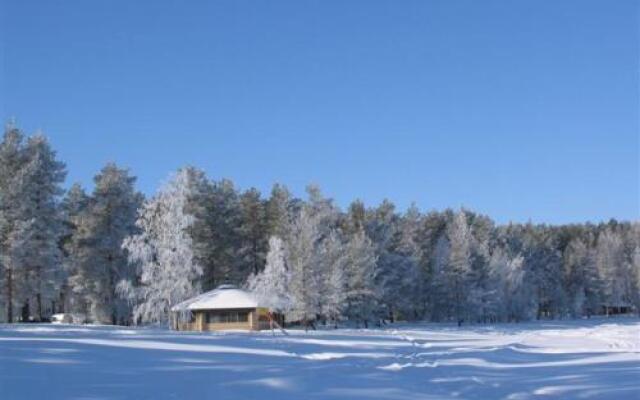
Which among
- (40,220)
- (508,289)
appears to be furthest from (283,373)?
(508,289)

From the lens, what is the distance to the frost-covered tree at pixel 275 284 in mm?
56812

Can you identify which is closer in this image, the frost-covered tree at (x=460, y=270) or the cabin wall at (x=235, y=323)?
the cabin wall at (x=235, y=323)

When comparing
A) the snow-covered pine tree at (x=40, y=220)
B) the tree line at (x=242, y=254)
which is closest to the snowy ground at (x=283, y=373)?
the tree line at (x=242, y=254)

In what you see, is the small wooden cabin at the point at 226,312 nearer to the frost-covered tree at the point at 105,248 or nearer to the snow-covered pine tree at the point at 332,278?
the snow-covered pine tree at the point at 332,278

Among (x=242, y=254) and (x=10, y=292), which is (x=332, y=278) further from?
(x=10, y=292)

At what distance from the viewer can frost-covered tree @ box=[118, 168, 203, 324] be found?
49969 mm

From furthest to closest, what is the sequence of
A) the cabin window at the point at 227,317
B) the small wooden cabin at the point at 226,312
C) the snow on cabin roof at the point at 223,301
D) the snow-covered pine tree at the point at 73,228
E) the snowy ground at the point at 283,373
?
the snow-covered pine tree at the point at 73,228 → the cabin window at the point at 227,317 → the small wooden cabin at the point at 226,312 → the snow on cabin roof at the point at 223,301 → the snowy ground at the point at 283,373

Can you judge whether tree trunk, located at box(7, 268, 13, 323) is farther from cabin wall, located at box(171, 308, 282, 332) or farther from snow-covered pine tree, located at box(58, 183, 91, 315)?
cabin wall, located at box(171, 308, 282, 332)

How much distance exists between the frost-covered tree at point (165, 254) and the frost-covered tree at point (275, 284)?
25.7 feet

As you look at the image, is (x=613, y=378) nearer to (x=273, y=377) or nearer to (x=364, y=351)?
(x=273, y=377)

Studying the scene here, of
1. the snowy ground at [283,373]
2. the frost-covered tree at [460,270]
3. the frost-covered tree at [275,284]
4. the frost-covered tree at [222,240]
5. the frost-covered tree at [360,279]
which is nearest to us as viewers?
the snowy ground at [283,373]

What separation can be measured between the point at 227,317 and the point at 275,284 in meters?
4.68

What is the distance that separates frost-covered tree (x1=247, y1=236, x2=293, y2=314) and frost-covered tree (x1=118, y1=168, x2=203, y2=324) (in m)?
7.82

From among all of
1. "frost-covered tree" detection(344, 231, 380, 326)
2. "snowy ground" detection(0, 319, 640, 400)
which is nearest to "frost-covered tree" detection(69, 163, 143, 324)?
"frost-covered tree" detection(344, 231, 380, 326)
